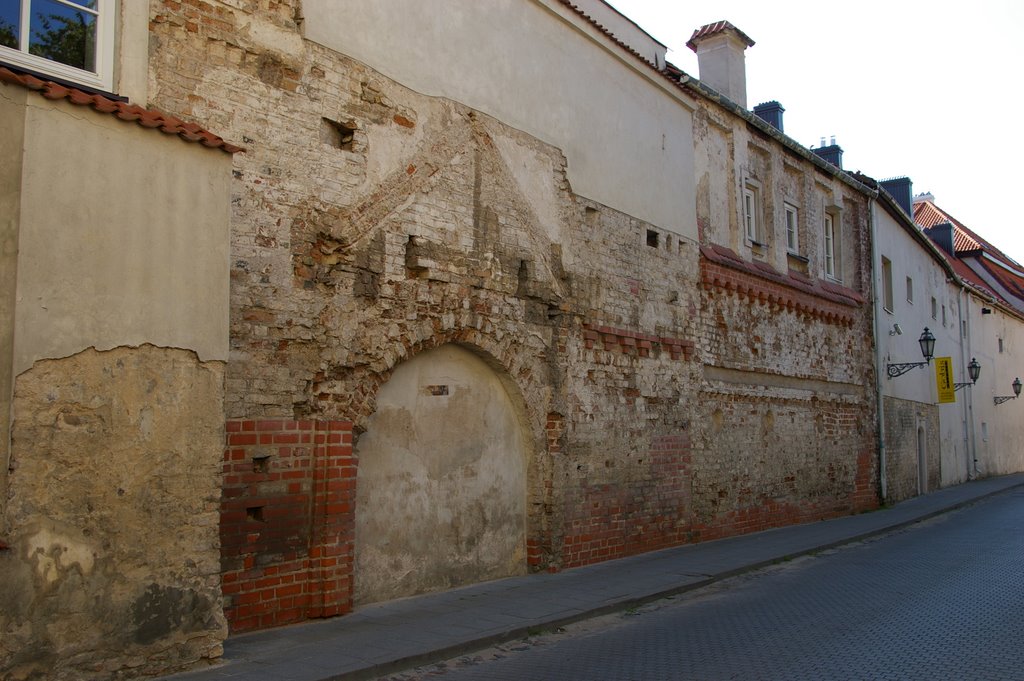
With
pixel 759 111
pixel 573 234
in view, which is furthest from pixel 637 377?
pixel 759 111

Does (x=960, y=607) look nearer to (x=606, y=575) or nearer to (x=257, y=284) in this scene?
(x=606, y=575)

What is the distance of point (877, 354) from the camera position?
22000 mm

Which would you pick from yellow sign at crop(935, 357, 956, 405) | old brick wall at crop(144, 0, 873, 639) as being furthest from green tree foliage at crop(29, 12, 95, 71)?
yellow sign at crop(935, 357, 956, 405)

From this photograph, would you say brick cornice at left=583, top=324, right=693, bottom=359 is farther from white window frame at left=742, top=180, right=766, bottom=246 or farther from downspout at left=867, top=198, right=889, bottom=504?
downspout at left=867, top=198, right=889, bottom=504

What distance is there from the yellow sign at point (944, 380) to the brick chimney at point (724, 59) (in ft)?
36.8

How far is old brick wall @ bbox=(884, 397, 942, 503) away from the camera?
886 inches

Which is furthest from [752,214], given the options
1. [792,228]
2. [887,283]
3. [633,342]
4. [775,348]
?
[887,283]

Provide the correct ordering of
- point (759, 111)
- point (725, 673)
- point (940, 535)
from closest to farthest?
point (725, 673)
point (940, 535)
point (759, 111)

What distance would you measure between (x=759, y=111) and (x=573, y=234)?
43.3ft

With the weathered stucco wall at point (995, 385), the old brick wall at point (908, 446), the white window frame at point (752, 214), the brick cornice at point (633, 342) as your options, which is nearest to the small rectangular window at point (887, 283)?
the old brick wall at point (908, 446)

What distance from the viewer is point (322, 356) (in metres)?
8.27

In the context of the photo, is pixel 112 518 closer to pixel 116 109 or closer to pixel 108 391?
pixel 108 391

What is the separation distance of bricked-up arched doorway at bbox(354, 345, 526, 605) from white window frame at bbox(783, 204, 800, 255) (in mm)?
10652

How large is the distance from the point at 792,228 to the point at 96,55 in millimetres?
15675
